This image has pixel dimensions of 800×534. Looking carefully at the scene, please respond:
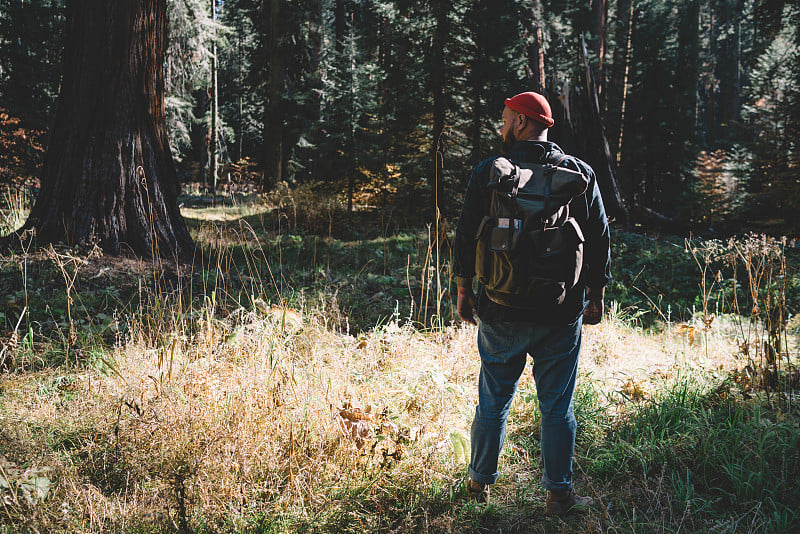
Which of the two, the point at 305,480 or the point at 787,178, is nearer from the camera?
the point at 305,480

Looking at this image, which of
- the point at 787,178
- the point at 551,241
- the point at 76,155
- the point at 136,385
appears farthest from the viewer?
the point at 787,178

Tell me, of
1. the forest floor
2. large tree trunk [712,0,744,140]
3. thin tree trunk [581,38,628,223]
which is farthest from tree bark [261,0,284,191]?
large tree trunk [712,0,744,140]

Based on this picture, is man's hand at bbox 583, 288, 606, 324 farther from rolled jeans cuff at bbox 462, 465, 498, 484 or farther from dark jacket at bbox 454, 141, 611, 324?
rolled jeans cuff at bbox 462, 465, 498, 484

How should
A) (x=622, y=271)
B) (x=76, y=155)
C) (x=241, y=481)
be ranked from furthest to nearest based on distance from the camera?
(x=622, y=271) → (x=76, y=155) → (x=241, y=481)

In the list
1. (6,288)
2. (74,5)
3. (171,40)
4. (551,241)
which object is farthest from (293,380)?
(171,40)

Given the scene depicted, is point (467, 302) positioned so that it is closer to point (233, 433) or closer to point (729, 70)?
point (233, 433)

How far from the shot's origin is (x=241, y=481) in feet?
7.51

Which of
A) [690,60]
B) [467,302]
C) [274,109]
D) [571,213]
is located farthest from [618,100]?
[467,302]

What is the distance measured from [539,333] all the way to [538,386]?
0.30 metres

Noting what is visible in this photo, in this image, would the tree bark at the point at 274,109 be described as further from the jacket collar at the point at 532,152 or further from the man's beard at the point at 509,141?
the jacket collar at the point at 532,152

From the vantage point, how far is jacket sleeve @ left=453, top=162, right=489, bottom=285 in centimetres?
223

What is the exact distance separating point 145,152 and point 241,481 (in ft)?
15.4

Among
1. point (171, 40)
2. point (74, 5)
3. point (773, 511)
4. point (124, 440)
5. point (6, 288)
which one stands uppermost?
point (171, 40)

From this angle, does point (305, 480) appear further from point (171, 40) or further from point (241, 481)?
point (171, 40)
